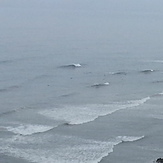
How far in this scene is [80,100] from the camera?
56.0 m

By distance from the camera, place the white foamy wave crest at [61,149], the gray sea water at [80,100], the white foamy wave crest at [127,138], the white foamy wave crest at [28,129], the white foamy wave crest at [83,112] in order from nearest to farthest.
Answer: the white foamy wave crest at [61,149], the gray sea water at [80,100], the white foamy wave crest at [127,138], the white foamy wave crest at [28,129], the white foamy wave crest at [83,112]

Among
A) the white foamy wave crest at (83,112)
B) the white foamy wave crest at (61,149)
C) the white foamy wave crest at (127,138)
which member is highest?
the white foamy wave crest at (83,112)

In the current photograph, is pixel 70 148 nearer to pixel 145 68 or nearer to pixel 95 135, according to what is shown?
pixel 95 135

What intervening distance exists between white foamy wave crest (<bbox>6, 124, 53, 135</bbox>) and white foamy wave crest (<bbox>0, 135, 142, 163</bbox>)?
5.22ft

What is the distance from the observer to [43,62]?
7925cm

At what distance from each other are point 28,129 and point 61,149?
18.5ft

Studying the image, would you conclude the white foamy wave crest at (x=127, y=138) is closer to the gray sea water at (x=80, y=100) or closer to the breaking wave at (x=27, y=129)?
the gray sea water at (x=80, y=100)

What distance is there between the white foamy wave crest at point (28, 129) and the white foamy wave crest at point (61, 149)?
1.59m

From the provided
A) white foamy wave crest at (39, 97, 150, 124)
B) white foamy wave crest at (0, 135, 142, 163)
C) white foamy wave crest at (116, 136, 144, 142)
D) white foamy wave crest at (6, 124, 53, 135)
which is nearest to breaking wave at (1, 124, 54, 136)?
white foamy wave crest at (6, 124, 53, 135)

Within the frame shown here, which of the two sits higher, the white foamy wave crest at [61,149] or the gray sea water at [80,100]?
the gray sea water at [80,100]

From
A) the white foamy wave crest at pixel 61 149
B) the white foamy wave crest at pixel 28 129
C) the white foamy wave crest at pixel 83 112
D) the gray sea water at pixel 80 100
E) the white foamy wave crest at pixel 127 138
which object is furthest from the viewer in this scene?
the white foamy wave crest at pixel 83 112

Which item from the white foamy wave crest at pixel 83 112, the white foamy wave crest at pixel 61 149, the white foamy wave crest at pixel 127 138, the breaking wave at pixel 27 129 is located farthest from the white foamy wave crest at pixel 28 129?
the white foamy wave crest at pixel 127 138

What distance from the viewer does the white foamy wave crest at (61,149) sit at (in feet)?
128

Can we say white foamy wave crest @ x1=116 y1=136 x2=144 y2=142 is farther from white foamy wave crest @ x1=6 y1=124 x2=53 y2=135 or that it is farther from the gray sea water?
white foamy wave crest @ x1=6 y1=124 x2=53 y2=135
